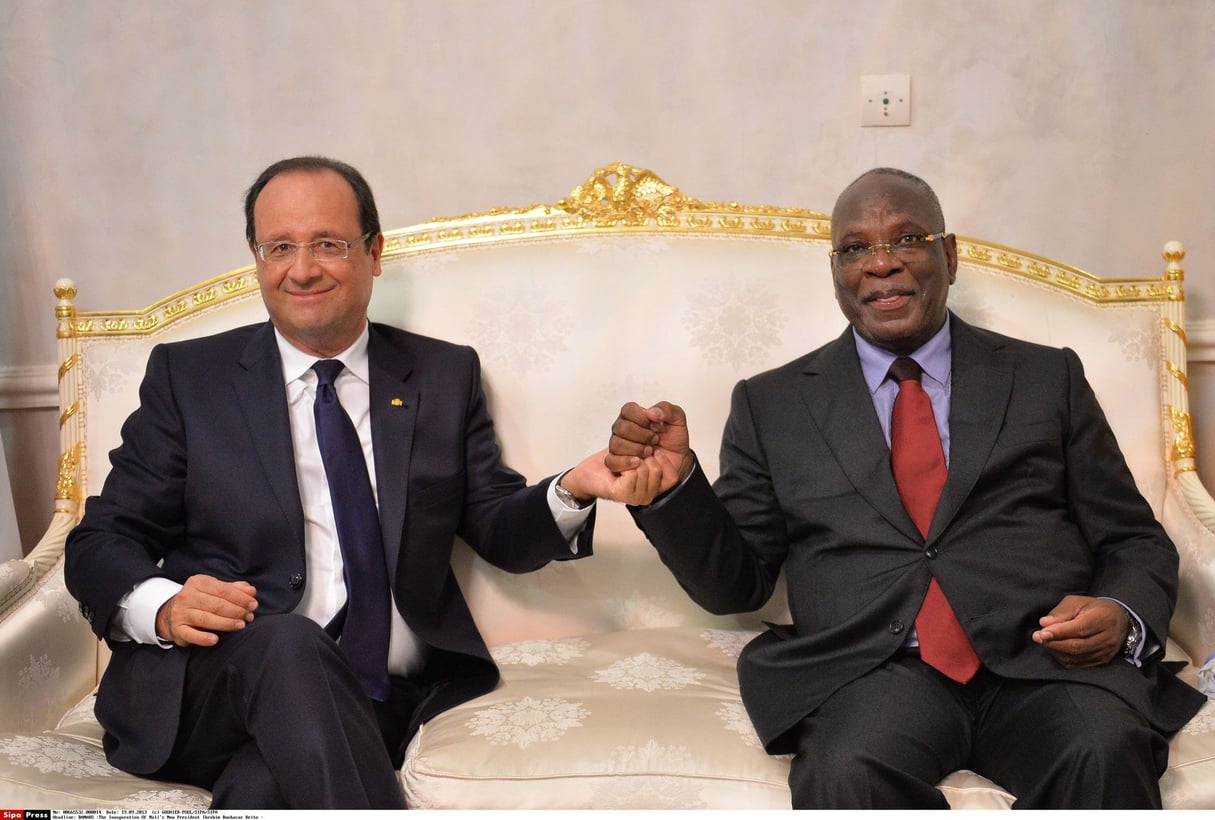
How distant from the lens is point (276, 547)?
1.94 metres

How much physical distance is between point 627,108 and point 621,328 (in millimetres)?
729

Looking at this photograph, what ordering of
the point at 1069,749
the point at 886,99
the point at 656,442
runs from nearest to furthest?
the point at 1069,749 < the point at 656,442 < the point at 886,99

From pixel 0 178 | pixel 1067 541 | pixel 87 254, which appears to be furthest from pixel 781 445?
pixel 0 178

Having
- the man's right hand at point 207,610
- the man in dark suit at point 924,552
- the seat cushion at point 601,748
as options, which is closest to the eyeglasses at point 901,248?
the man in dark suit at point 924,552

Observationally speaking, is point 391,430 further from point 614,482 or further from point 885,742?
point 885,742

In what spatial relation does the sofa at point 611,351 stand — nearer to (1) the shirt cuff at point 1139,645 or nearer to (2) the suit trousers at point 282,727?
(1) the shirt cuff at point 1139,645

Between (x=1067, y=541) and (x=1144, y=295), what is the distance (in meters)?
0.72

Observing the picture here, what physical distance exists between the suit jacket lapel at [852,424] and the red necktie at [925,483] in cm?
3

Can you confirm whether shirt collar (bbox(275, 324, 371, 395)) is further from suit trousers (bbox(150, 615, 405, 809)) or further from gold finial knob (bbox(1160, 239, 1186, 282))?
gold finial knob (bbox(1160, 239, 1186, 282))

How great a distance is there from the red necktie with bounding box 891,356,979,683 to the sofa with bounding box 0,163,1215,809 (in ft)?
1.25

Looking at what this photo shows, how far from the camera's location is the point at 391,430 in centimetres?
205

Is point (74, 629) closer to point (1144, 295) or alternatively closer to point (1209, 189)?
point (1144, 295)

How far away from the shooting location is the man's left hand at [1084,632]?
171cm

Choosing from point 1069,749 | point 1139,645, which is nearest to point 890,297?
point 1139,645
